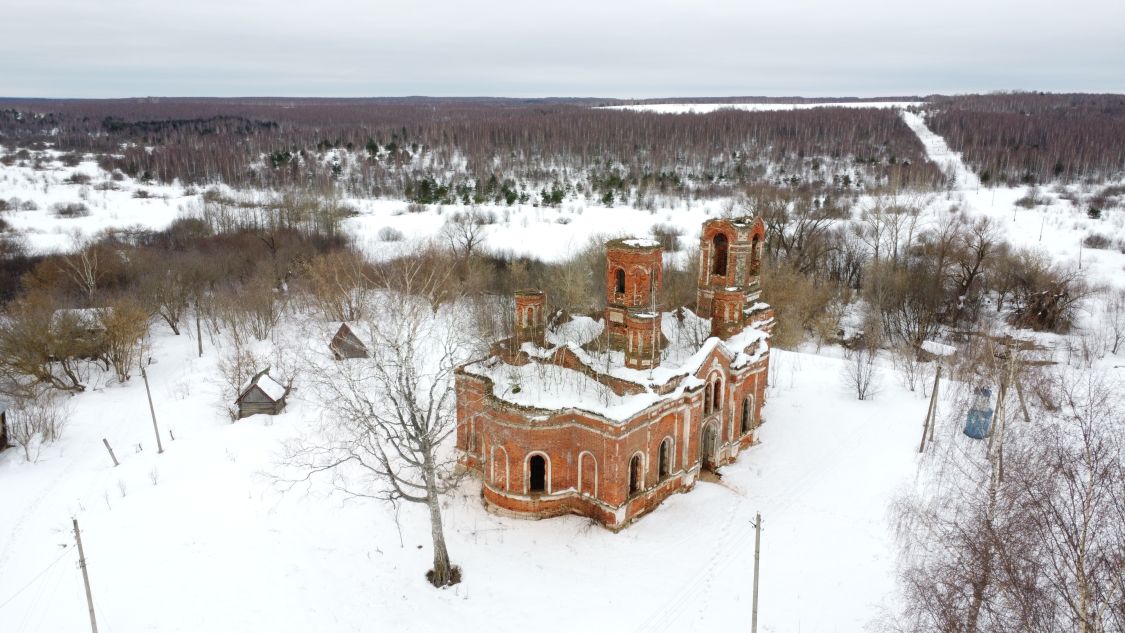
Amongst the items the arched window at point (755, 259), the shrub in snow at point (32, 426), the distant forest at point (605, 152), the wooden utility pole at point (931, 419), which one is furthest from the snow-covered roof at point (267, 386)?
the distant forest at point (605, 152)

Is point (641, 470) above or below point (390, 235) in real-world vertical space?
below

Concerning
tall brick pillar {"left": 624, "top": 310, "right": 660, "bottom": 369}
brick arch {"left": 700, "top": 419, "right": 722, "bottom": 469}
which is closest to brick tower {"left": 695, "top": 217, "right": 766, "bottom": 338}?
brick arch {"left": 700, "top": 419, "right": 722, "bottom": 469}

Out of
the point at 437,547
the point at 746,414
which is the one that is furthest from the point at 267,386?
the point at 746,414

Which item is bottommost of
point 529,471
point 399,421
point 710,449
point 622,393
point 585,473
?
point 710,449

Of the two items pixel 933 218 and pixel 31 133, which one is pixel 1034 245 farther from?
pixel 31 133

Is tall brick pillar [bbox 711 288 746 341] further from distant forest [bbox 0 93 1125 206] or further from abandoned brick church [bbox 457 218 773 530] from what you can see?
distant forest [bbox 0 93 1125 206]

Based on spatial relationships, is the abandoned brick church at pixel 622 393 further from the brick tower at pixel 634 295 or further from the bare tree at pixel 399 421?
the bare tree at pixel 399 421

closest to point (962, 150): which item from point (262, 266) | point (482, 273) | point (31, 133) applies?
point (482, 273)

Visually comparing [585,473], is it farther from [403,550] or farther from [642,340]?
[403,550]
